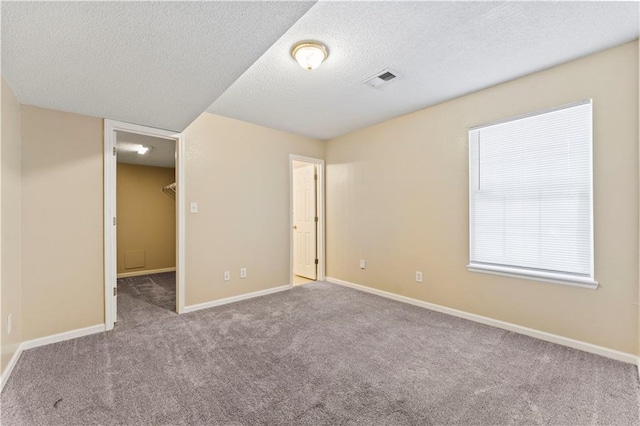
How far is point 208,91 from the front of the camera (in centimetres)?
230

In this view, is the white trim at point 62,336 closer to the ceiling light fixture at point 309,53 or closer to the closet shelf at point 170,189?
the closet shelf at point 170,189

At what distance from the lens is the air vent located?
2.63 m

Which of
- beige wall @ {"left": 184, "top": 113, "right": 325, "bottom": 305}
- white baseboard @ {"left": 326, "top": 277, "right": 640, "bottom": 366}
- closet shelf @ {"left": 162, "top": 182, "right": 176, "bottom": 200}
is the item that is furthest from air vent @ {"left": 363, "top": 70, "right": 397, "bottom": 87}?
closet shelf @ {"left": 162, "top": 182, "right": 176, "bottom": 200}

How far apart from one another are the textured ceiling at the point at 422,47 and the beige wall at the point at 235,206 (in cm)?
54

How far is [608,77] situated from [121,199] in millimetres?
7036

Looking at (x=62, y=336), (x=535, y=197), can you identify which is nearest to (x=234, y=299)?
(x=62, y=336)

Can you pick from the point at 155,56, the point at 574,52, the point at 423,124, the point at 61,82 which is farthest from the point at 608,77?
the point at 61,82

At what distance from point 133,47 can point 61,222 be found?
199cm

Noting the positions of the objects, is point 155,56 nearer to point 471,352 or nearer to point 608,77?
point 471,352

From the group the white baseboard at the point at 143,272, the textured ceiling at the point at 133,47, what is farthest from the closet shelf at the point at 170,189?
the textured ceiling at the point at 133,47

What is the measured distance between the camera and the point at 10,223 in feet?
7.36

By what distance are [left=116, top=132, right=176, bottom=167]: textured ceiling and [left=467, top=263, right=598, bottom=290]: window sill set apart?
414 cm

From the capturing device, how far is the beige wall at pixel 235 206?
11.6 feet

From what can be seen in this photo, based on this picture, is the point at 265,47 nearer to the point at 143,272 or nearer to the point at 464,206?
the point at 464,206
